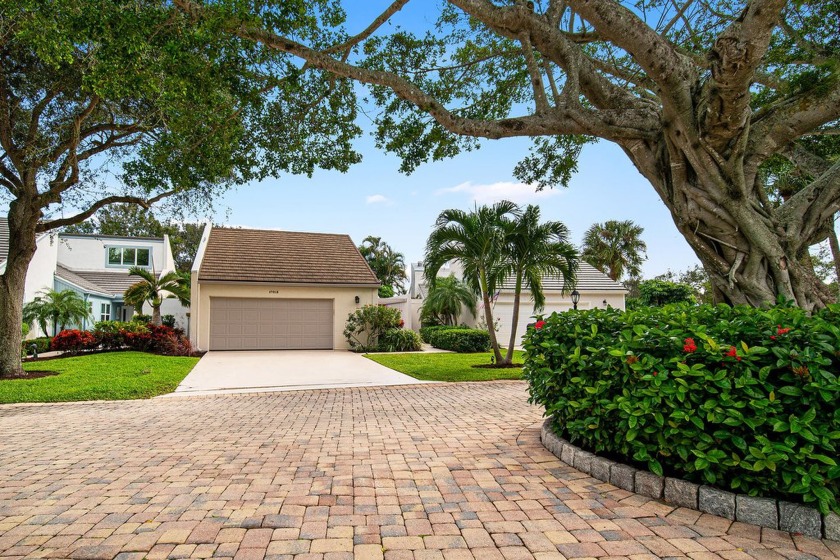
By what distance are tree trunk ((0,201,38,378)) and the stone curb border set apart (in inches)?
495

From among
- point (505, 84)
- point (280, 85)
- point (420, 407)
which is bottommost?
point (420, 407)

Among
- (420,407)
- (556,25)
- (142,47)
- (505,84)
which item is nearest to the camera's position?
(142,47)

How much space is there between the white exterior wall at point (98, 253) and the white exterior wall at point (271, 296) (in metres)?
9.85

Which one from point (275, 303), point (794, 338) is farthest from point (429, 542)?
point (275, 303)

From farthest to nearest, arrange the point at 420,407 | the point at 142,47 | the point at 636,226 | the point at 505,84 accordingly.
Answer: the point at 636,226
the point at 505,84
the point at 420,407
the point at 142,47

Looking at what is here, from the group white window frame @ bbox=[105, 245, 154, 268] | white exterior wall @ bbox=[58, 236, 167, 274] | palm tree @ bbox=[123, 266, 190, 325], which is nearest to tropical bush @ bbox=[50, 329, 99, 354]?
palm tree @ bbox=[123, 266, 190, 325]

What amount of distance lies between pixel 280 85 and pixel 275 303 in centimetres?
1297

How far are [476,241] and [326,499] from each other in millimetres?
9827

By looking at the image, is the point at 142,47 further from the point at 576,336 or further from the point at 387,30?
the point at 576,336

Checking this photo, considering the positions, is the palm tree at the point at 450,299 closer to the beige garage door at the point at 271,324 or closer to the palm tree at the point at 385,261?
the beige garage door at the point at 271,324

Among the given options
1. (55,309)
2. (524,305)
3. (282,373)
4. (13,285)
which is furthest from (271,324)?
(524,305)

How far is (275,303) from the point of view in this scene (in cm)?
1977

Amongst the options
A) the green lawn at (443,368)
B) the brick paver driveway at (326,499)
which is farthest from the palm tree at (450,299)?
the brick paver driveway at (326,499)

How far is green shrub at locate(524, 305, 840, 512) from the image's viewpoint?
3.05 metres
